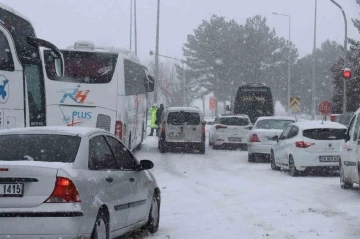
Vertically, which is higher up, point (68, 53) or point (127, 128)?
point (68, 53)

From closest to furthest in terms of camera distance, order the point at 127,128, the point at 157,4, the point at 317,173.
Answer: the point at 317,173
the point at 127,128
the point at 157,4

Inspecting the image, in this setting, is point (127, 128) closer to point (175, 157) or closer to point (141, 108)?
point (175, 157)

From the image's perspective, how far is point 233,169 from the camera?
75.8ft

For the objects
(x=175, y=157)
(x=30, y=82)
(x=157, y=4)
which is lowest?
(x=175, y=157)

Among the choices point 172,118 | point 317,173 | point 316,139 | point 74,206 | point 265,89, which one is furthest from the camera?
point 265,89

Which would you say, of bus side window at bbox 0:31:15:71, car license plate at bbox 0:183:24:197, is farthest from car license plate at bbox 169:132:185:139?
car license plate at bbox 0:183:24:197

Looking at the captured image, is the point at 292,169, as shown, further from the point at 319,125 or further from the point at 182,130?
the point at 182,130

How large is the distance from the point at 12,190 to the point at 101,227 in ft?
3.50

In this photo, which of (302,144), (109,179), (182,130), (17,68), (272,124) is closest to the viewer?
(109,179)

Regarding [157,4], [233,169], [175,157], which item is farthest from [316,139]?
[157,4]

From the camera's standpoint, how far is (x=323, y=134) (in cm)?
2056

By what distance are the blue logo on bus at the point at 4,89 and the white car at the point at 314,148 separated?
893 cm

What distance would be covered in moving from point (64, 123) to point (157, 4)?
33.9m

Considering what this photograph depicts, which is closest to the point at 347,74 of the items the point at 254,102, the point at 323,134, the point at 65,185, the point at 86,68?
the point at 323,134
